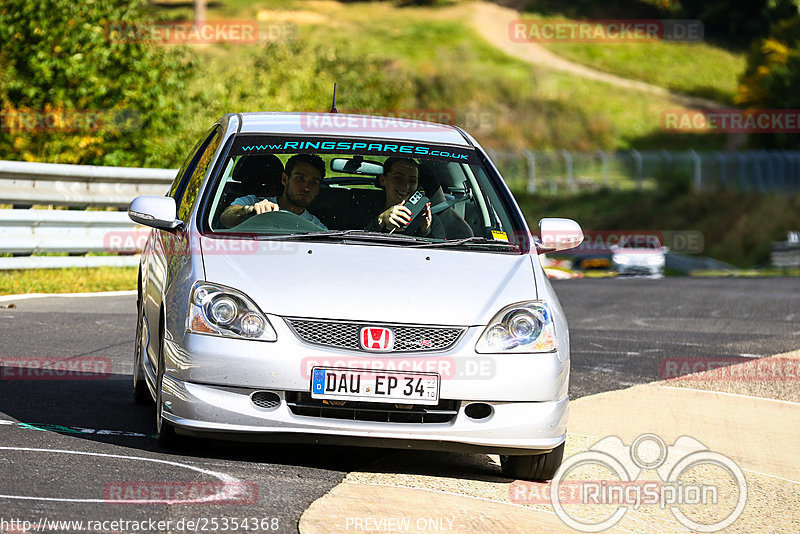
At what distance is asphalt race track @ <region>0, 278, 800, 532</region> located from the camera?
5367mm

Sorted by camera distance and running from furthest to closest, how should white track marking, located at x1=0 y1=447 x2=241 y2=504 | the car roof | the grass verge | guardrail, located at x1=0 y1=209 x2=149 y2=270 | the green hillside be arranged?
the green hillside < guardrail, located at x1=0 y1=209 x2=149 y2=270 < the grass verge < the car roof < white track marking, located at x1=0 y1=447 x2=241 y2=504

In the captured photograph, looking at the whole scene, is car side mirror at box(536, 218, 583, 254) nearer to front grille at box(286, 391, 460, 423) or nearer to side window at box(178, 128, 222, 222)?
front grille at box(286, 391, 460, 423)

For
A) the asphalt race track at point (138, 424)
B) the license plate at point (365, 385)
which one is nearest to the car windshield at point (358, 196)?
the license plate at point (365, 385)

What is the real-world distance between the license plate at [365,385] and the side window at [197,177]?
146 centimetres

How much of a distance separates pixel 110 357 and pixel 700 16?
8634cm

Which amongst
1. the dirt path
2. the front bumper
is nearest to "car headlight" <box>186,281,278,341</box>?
the front bumper

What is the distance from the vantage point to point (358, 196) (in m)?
7.67

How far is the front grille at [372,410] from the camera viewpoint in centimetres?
599

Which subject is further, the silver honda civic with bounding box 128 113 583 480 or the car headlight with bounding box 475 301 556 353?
the car headlight with bounding box 475 301 556 353

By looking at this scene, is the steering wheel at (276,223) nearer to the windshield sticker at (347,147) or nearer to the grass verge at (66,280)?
the windshield sticker at (347,147)

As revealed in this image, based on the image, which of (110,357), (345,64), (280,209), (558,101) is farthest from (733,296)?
(558,101)

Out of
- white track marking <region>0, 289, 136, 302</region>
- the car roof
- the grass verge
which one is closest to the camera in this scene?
the car roof

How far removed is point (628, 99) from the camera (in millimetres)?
75812

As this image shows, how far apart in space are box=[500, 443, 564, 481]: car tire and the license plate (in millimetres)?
722
